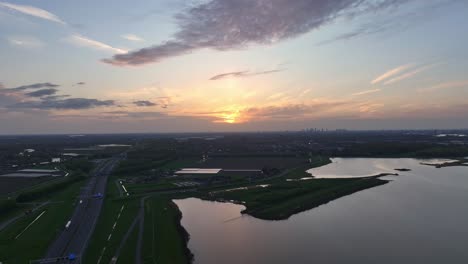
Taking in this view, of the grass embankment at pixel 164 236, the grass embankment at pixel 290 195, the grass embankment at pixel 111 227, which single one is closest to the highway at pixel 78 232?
the grass embankment at pixel 111 227

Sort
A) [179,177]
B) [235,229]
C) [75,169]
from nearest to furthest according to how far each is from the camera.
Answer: [235,229] → [179,177] → [75,169]

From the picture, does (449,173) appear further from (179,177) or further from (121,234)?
(121,234)

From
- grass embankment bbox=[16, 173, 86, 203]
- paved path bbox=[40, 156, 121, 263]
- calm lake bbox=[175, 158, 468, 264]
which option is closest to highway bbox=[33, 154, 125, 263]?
paved path bbox=[40, 156, 121, 263]

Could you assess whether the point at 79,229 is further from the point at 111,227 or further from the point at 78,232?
the point at 111,227

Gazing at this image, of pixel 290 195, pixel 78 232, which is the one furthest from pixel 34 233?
pixel 290 195

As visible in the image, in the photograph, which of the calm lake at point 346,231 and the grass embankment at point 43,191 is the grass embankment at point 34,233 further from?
the calm lake at point 346,231

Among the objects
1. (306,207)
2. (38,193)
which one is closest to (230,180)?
(306,207)

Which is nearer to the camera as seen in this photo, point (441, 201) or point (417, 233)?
point (417, 233)
